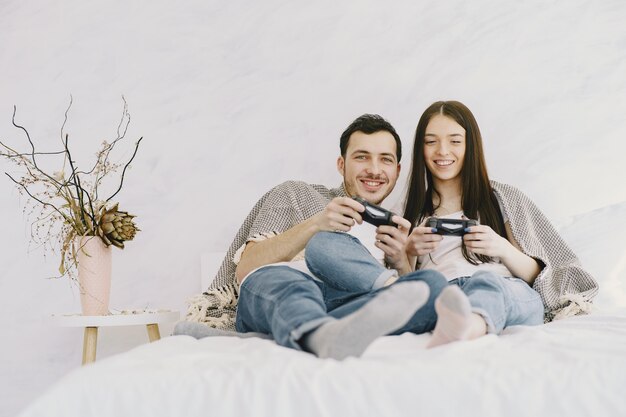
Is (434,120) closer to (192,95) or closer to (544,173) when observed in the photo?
(544,173)

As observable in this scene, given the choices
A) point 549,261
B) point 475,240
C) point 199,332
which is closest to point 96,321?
point 199,332

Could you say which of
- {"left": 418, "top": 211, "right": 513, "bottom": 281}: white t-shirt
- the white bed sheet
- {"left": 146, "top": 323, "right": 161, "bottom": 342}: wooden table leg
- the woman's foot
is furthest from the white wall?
the white bed sheet

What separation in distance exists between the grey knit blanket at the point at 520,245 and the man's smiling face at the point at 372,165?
0.11 metres

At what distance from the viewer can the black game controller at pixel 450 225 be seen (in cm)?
167

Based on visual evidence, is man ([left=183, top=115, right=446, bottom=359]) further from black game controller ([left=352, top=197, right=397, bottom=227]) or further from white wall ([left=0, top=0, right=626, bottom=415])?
white wall ([left=0, top=0, right=626, bottom=415])

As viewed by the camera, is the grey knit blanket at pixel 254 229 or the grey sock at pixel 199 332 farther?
the grey knit blanket at pixel 254 229

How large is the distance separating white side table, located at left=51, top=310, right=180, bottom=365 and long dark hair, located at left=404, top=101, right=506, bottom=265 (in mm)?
804

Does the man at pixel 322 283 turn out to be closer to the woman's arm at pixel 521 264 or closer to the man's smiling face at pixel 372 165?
the man's smiling face at pixel 372 165

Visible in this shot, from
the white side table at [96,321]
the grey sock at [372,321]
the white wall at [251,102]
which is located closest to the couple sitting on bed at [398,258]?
the grey sock at [372,321]

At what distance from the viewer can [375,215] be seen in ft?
5.28

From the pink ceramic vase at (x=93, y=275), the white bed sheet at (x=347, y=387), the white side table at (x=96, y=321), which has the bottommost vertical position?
the white side table at (x=96, y=321)

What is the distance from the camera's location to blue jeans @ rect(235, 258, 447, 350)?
1.10 metres

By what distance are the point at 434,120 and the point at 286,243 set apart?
65 centimetres

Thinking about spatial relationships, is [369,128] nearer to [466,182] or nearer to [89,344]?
[466,182]
